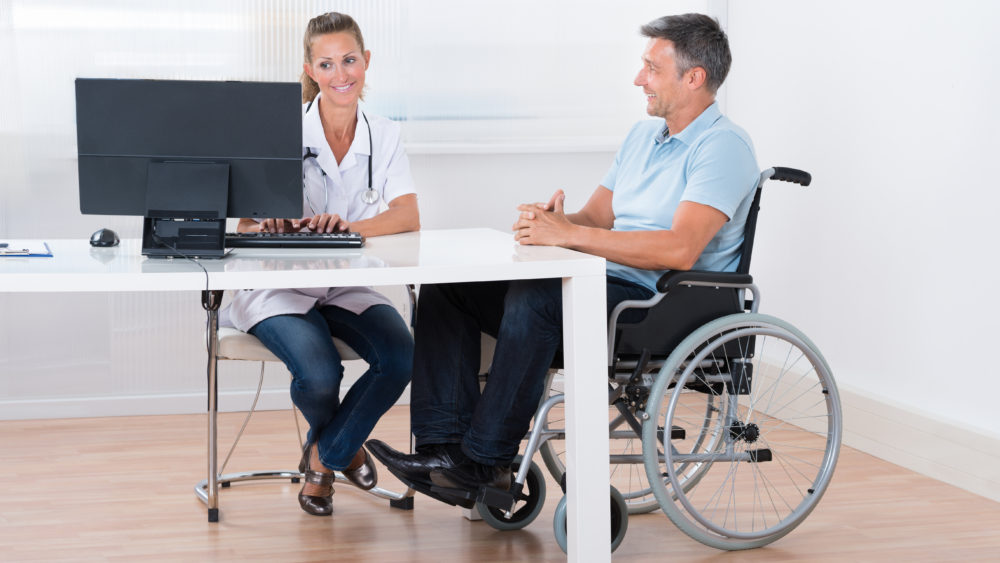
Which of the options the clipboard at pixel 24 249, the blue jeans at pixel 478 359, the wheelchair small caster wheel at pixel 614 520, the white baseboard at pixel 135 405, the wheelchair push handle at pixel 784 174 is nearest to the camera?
the clipboard at pixel 24 249

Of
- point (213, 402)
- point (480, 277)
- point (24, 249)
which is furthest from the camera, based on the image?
point (213, 402)

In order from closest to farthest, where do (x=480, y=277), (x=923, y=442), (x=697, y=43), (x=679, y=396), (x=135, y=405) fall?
(x=480, y=277), (x=679, y=396), (x=697, y=43), (x=923, y=442), (x=135, y=405)

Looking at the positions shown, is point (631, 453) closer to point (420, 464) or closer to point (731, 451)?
point (731, 451)

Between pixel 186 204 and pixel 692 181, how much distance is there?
105 centimetres

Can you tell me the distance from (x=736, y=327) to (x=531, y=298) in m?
0.45

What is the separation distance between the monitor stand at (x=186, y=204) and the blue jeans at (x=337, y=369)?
0.42 m

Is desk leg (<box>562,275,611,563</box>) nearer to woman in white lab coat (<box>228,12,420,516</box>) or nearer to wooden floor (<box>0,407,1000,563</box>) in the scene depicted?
wooden floor (<box>0,407,1000,563</box>)

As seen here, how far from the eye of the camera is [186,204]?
2.13 m

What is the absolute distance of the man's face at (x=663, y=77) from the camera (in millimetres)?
2484

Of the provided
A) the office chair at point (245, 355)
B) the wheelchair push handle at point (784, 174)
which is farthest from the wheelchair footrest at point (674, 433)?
the office chair at point (245, 355)

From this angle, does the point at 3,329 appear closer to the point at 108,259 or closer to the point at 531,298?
the point at 108,259

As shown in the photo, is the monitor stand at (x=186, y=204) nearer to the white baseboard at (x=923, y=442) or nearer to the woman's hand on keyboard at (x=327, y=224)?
the woman's hand on keyboard at (x=327, y=224)

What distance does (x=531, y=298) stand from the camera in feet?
7.09

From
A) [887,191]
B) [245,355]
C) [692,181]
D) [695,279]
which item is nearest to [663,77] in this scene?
[692,181]
